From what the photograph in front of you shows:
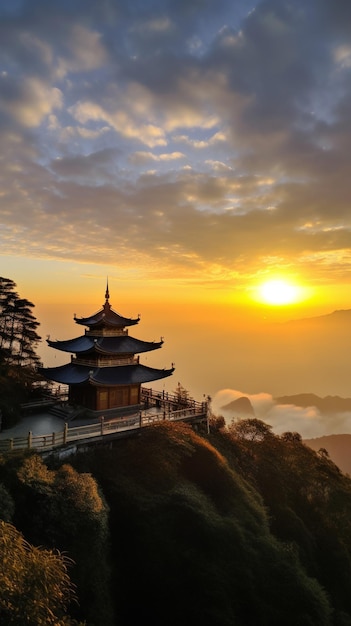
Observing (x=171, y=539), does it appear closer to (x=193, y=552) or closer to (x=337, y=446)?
(x=193, y=552)

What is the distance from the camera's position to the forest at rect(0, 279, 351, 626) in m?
14.6

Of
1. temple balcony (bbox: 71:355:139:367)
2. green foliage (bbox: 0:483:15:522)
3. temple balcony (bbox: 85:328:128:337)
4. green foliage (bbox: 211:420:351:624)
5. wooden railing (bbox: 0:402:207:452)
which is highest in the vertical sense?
temple balcony (bbox: 85:328:128:337)

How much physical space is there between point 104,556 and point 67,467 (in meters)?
4.70

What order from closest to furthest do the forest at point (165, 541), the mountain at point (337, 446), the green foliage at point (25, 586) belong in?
1. the green foliage at point (25, 586)
2. the forest at point (165, 541)
3. the mountain at point (337, 446)

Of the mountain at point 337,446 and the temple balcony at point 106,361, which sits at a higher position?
the temple balcony at point 106,361

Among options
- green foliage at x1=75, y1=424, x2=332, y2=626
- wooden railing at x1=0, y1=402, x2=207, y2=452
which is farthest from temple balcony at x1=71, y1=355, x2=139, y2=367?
green foliage at x1=75, y1=424, x2=332, y2=626

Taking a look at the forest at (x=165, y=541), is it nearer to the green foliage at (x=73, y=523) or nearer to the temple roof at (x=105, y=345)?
the green foliage at (x=73, y=523)

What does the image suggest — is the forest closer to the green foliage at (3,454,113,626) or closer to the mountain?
the green foliage at (3,454,113,626)

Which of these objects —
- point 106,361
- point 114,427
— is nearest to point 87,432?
point 114,427

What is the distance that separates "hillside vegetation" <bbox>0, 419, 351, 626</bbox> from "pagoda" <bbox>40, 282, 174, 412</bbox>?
17.1 feet

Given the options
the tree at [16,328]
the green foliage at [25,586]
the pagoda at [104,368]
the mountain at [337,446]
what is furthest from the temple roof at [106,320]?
the mountain at [337,446]

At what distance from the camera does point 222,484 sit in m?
22.6

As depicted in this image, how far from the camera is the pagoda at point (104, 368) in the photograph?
28094mm

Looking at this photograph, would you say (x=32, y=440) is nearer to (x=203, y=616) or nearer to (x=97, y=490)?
(x=97, y=490)
